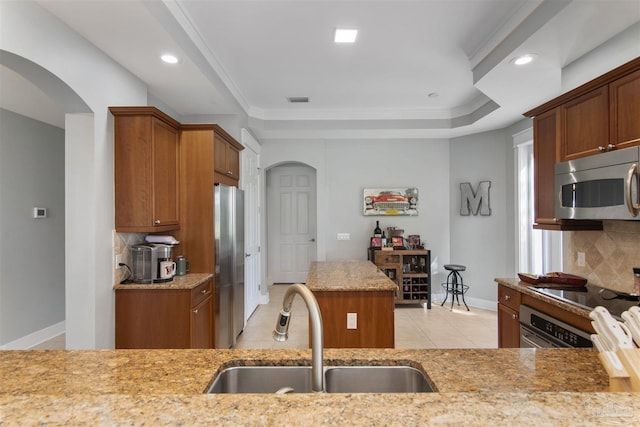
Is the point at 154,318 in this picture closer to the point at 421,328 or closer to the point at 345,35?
the point at 345,35

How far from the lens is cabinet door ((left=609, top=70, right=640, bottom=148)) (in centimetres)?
191

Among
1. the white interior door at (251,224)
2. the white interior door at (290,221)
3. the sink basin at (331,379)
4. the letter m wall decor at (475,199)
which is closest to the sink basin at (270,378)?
the sink basin at (331,379)

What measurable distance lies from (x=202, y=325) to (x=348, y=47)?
2.77 meters

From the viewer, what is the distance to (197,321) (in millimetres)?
2795

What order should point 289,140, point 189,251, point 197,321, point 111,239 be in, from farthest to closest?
point 289,140
point 189,251
point 197,321
point 111,239

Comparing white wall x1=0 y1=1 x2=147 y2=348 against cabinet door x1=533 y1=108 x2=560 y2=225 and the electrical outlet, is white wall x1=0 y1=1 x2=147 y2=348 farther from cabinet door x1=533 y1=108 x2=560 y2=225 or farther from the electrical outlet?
cabinet door x1=533 y1=108 x2=560 y2=225

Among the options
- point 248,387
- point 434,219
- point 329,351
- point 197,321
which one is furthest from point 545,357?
point 434,219

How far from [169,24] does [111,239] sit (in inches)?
63.6

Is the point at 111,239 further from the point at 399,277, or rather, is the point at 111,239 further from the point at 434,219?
the point at 434,219

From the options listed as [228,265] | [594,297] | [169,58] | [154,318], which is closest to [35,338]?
[154,318]

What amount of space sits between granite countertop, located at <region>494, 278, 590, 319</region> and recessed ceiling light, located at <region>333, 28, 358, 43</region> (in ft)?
7.74

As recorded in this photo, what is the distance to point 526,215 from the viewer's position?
15.0 feet

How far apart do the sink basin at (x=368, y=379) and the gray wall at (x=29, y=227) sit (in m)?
4.09

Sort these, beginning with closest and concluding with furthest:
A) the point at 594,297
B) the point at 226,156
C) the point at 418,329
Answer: the point at 594,297, the point at 226,156, the point at 418,329
